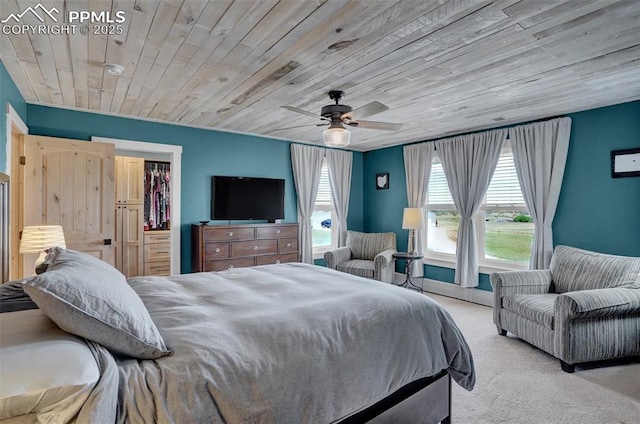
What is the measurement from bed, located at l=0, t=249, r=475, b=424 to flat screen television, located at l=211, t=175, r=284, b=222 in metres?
2.48

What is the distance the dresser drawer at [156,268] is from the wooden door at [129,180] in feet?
3.48

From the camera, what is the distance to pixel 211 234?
4.40m

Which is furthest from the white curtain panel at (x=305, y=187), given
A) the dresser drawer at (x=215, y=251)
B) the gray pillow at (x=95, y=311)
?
the gray pillow at (x=95, y=311)

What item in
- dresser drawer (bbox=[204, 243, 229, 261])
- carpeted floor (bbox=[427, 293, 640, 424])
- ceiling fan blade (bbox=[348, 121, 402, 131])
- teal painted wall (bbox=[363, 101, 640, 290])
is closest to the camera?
carpeted floor (bbox=[427, 293, 640, 424])

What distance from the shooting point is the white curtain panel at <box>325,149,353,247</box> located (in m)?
6.06

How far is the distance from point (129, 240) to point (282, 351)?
5.12 metres

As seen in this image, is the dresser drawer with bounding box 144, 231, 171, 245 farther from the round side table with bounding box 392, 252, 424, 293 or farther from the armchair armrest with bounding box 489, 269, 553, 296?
the armchair armrest with bounding box 489, 269, 553, 296

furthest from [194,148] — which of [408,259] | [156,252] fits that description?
[408,259]

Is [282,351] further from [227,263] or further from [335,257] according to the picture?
[335,257]

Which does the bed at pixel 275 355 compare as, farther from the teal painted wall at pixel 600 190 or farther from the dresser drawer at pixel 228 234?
the teal painted wall at pixel 600 190

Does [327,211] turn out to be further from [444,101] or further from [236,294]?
[236,294]

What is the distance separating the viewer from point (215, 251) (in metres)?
4.44

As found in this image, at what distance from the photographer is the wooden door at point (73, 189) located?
344 cm

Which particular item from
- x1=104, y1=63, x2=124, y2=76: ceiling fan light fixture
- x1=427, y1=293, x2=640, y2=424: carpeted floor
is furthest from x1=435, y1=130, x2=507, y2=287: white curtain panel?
x1=104, y1=63, x2=124, y2=76: ceiling fan light fixture
